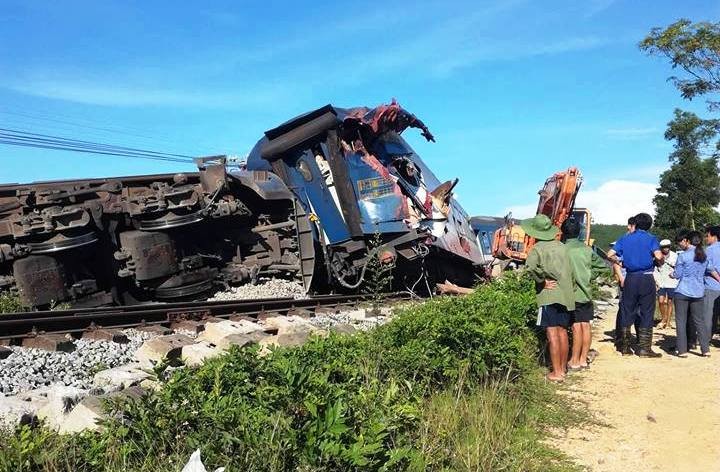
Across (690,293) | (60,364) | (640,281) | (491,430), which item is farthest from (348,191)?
(491,430)

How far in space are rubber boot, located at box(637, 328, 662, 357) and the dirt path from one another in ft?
0.46

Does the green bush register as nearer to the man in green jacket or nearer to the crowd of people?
the crowd of people

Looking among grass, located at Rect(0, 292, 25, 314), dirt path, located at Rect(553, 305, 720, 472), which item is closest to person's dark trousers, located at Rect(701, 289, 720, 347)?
dirt path, located at Rect(553, 305, 720, 472)

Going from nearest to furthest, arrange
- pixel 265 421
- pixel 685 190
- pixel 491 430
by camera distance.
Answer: pixel 265 421, pixel 491 430, pixel 685 190

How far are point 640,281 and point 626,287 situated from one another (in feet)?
0.66

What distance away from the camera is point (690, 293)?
25.8 feet

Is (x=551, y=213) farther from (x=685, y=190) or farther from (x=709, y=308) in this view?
(x=685, y=190)

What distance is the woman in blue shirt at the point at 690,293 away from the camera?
7.83 m

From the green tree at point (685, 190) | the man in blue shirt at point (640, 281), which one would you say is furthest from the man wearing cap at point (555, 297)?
the green tree at point (685, 190)

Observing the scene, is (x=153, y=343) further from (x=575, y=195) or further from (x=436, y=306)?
(x=575, y=195)

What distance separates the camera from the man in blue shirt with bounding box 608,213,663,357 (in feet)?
25.2

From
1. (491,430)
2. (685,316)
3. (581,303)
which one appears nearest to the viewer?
(491,430)

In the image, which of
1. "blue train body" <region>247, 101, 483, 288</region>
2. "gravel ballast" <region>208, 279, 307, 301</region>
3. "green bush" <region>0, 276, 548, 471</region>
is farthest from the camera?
"blue train body" <region>247, 101, 483, 288</region>

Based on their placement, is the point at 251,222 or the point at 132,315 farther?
the point at 251,222
